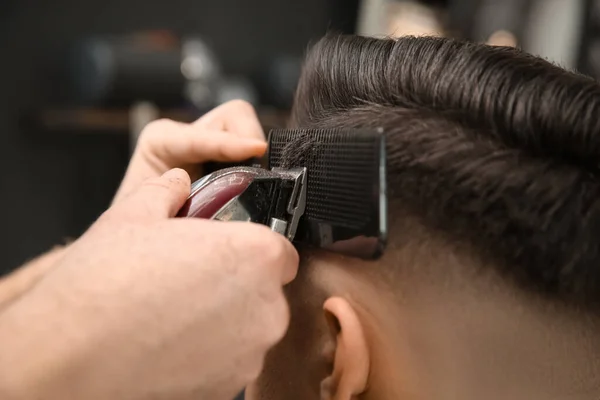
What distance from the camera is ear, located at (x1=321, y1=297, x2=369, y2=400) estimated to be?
72cm

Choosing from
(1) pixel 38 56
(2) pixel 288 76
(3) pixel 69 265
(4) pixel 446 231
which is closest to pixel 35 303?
(3) pixel 69 265

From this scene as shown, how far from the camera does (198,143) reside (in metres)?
1.06

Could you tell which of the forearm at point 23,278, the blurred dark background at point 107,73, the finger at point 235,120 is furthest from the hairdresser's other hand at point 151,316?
the blurred dark background at point 107,73

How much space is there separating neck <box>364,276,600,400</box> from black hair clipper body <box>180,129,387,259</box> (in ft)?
0.36

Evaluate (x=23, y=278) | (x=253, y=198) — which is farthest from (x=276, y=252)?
(x=23, y=278)

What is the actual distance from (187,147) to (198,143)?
1.2 inches

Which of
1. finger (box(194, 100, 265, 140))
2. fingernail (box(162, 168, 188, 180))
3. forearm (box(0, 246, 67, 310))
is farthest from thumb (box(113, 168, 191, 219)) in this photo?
forearm (box(0, 246, 67, 310))

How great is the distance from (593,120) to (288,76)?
8.02 ft

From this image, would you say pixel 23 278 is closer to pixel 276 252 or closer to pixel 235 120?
pixel 235 120

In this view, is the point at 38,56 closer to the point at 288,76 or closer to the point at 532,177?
the point at 288,76

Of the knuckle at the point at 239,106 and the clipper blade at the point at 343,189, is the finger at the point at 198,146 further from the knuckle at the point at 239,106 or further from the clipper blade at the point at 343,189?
the clipper blade at the point at 343,189

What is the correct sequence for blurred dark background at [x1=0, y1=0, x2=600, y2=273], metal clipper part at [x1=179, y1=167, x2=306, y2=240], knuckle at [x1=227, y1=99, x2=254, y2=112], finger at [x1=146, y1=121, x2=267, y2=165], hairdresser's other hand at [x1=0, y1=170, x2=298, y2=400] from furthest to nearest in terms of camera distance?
blurred dark background at [x1=0, y1=0, x2=600, y2=273]
knuckle at [x1=227, y1=99, x2=254, y2=112]
finger at [x1=146, y1=121, x2=267, y2=165]
metal clipper part at [x1=179, y1=167, x2=306, y2=240]
hairdresser's other hand at [x1=0, y1=170, x2=298, y2=400]

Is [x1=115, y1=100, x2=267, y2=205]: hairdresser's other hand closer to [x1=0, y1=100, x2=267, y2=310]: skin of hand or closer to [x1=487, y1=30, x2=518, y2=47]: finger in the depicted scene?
[x1=0, y1=100, x2=267, y2=310]: skin of hand

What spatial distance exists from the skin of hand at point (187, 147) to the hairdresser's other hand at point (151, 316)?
37 centimetres
